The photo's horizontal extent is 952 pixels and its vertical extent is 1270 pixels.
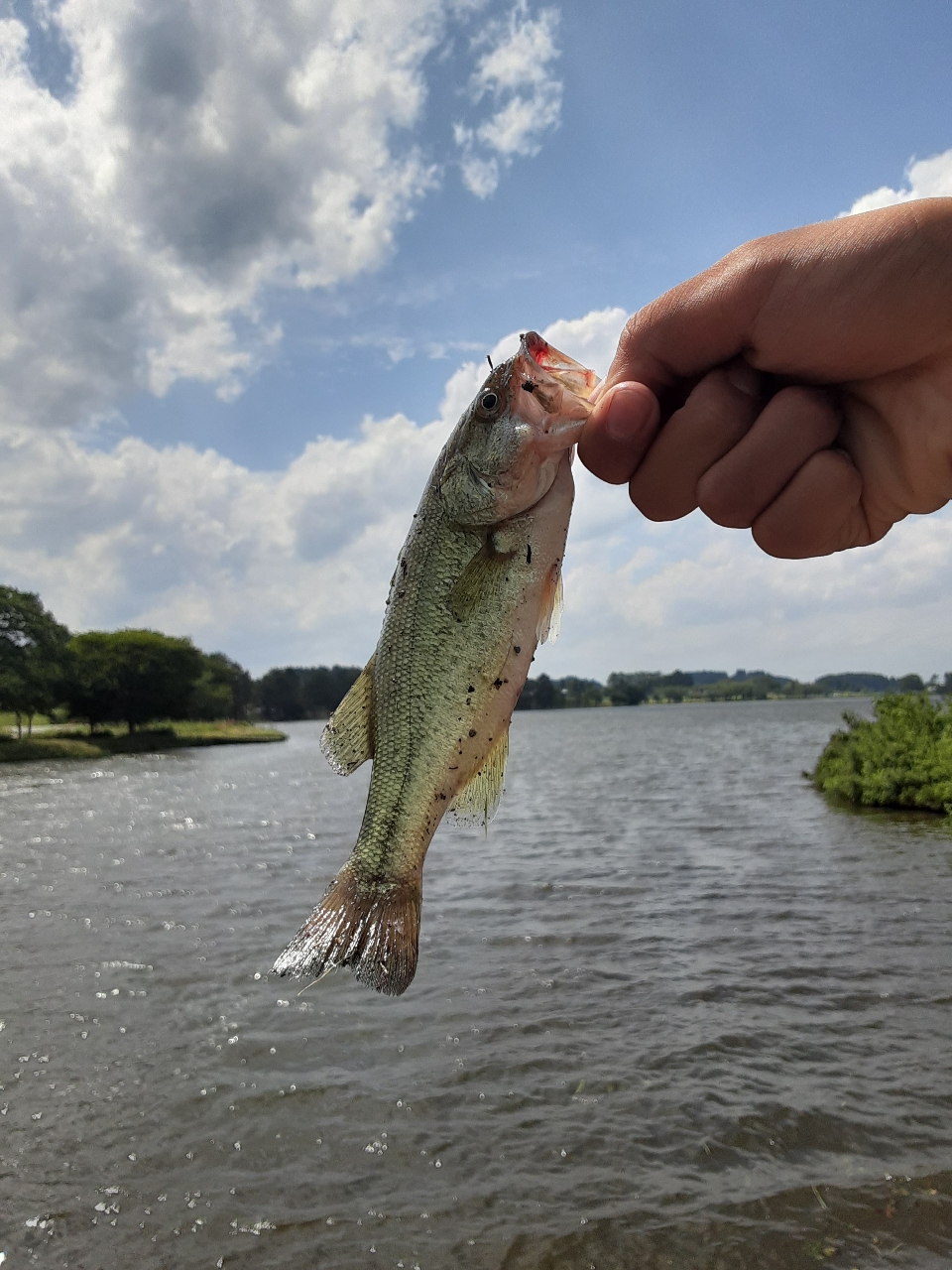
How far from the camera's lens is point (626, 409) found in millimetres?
3221

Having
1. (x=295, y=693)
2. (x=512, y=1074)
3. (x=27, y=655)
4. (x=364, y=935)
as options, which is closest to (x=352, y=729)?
(x=364, y=935)

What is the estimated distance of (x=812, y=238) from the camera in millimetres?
2975

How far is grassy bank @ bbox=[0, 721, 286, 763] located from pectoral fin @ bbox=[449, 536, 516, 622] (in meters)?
76.5

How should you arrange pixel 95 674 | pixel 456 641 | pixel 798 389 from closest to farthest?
pixel 456 641 < pixel 798 389 < pixel 95 674

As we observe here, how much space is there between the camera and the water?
637 centimetres

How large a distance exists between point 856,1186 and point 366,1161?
4.21m

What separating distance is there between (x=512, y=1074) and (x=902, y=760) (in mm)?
19297

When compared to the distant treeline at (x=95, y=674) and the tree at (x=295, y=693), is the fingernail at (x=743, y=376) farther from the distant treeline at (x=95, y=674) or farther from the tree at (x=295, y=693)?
the tree at (x=295, y=693)

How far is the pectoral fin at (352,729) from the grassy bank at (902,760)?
21.9 metres

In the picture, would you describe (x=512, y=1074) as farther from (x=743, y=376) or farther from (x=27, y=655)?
(x=27, y=655)

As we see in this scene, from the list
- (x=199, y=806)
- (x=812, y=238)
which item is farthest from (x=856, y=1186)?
(x=199, y=806)

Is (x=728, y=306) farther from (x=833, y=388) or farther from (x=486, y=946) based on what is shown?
(x=486, y=946)

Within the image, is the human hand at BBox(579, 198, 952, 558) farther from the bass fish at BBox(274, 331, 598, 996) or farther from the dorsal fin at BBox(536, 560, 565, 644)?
the dorsal fin at BBox(536, 560, 565, 644)

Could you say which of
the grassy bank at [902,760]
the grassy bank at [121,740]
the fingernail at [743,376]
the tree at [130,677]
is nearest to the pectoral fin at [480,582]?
the fingernail at [743,376]
